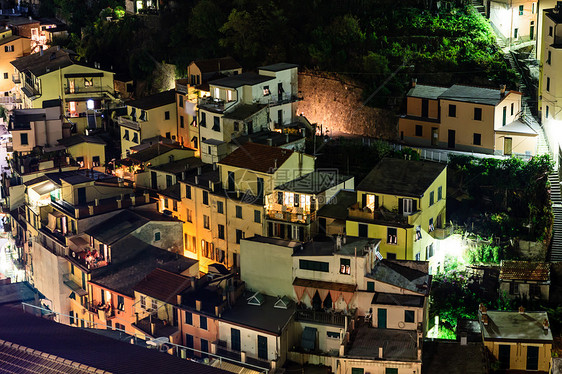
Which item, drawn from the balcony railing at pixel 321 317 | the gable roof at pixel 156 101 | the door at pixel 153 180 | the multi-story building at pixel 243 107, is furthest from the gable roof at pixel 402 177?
the gable roof at pixel 156 101

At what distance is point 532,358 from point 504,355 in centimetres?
97

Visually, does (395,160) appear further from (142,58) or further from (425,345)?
(142,58)

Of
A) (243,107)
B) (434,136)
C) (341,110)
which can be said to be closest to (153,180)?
(243,107)

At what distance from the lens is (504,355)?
127ft

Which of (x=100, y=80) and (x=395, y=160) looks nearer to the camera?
(x=395, y=160)

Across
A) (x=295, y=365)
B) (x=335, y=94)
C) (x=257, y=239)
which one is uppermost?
(x=335, y=94)

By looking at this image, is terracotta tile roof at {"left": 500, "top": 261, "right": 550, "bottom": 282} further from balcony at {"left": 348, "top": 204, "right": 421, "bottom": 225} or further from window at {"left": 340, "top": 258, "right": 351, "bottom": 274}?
window at {"left": 340, "top": 258, "right": 351, "bottom": 274}

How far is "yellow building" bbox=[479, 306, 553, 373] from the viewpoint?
38281 millimetres

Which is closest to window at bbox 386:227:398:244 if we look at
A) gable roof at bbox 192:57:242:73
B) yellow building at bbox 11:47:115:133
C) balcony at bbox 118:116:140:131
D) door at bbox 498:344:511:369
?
door at bbox 498:344:511:369

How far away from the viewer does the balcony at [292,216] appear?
1800 inches

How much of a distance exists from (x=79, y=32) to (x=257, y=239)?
39.8 metres

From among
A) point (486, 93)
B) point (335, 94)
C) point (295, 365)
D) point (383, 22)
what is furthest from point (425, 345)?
point (383, 22)

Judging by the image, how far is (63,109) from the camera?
65.4 meters

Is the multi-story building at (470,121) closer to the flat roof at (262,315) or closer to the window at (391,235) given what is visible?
the window at (391,235)
